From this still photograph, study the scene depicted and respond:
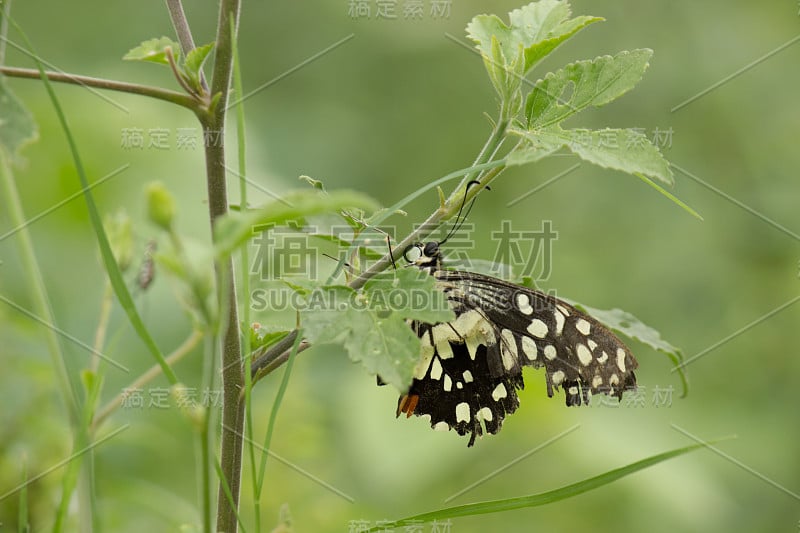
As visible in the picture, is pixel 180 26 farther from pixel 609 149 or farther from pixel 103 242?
pixel 609 149

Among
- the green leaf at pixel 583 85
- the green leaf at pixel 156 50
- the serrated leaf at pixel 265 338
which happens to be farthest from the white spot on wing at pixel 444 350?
the green leaf at pixel 156 50

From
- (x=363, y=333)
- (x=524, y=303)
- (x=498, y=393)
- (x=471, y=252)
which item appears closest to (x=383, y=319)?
(x=363, y=333)

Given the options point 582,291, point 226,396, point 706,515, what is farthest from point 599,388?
point 582,291

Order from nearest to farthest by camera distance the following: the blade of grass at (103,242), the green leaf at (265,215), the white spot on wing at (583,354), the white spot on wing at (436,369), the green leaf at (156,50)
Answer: the green leaf at (265,215) < the blade of grass at (103,242) < the green leaf at (156,50) < the white spot on wing at (583,354) < the white spot on wing at (436,369)

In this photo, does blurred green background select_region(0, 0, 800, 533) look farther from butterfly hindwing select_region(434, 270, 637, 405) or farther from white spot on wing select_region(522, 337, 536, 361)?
white spot on wing select_region(522, 337, 536, 361)

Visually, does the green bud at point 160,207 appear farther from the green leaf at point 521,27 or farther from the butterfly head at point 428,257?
the butterfly head at point 428,257

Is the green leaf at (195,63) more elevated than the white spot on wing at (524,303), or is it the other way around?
the green leaf at (195,63)
